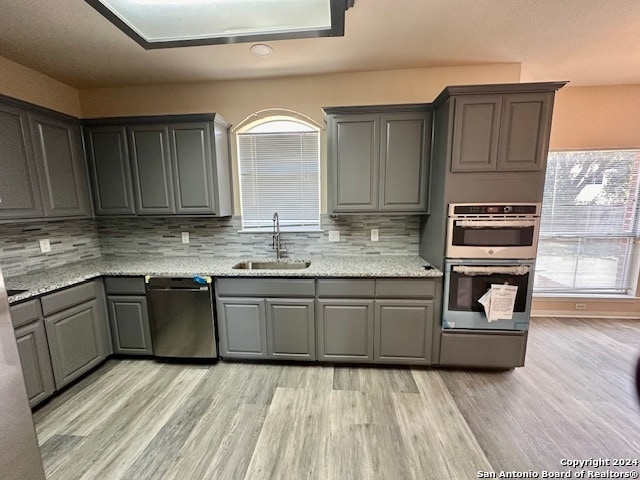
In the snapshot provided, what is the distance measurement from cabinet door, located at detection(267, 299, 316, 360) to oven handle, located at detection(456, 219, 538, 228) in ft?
4.65

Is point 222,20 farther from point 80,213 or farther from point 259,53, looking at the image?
point 80,213

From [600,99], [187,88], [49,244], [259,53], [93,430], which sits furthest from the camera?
[600,99]

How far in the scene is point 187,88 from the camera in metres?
2.90

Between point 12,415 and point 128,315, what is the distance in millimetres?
1763

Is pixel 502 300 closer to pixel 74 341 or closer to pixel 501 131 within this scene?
pixel 501 131

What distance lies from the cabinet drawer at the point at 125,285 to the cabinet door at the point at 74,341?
0.53 feet

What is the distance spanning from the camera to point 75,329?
2264 mm

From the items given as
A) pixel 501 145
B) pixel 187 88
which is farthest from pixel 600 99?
pixel 187 88

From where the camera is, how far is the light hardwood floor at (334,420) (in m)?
1.59

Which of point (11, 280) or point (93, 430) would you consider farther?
point (11, 280)

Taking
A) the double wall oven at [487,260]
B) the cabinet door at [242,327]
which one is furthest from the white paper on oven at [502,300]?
the cabinet door at [242,327]

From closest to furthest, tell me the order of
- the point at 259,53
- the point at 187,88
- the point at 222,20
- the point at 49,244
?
the point at 222,20 → the point at 259,53 → the point at 49,244 → the point at 187,88

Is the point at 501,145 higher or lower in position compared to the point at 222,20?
lower

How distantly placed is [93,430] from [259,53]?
3.07 meters
